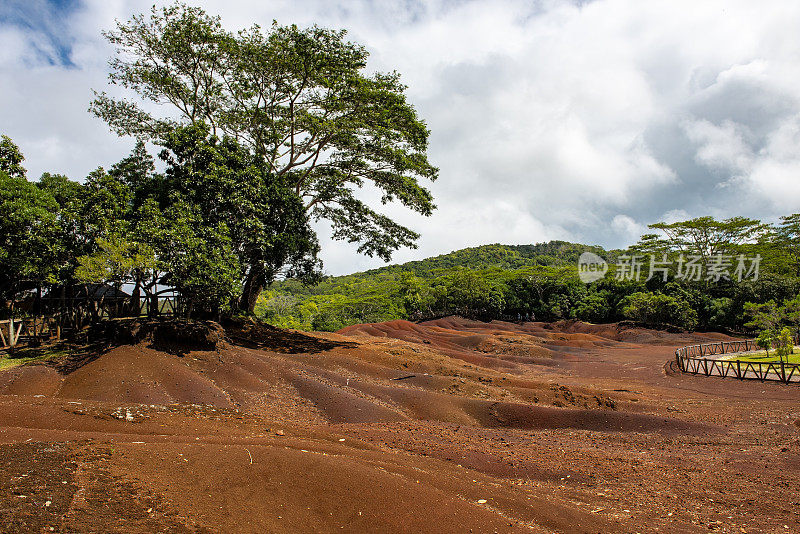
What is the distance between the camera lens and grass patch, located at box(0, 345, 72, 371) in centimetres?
1175

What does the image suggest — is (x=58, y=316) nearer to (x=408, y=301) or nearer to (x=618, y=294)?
(x=408, y=301)

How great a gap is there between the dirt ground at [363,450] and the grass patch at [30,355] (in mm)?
1221

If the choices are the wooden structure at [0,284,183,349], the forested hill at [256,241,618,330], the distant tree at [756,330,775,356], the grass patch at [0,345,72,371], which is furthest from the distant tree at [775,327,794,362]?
the grass patch at [0,345,72,371]

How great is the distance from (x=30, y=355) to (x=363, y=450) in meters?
12.0

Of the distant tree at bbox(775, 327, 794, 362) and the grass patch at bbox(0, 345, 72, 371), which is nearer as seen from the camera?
the grass patch at bbox(0, 345, 72, 371)

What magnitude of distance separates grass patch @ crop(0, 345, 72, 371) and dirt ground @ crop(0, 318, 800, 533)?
1.22m

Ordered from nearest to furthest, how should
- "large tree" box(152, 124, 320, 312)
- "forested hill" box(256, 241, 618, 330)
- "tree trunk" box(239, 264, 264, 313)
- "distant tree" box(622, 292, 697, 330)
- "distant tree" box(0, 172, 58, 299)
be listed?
"distant tree" box(0, 172, 58, 299)
"large tree" box(152, 124, 320, 312)
"tree trunk" box(239, 264, 264, 313)
"forested hill" box(256, 241, 618, 330)
"distant tree" box(622, 292, 697, 330)

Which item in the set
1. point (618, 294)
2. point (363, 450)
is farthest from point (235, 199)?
point (618, 294)

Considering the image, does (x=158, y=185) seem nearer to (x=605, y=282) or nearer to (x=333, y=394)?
(x=333, y=394)

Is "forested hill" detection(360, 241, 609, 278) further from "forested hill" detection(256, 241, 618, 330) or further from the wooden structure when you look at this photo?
the wooden structure

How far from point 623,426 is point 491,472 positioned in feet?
16.8

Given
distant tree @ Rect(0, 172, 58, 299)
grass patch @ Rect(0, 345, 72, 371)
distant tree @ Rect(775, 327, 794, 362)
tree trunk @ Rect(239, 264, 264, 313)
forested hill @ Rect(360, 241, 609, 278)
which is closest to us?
grass patch @ Rect(0, 345, 72, 371)

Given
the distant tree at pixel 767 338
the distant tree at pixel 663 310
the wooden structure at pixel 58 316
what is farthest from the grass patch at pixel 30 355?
the distant tree at pixel 663 310

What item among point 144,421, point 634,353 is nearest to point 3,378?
point 144,421
